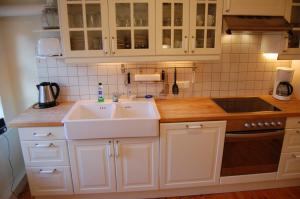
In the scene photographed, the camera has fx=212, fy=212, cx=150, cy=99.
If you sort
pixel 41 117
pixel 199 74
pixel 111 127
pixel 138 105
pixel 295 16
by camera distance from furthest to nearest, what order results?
pixel 199 74
pixel 138 105
pixel 295 16
pixel 41 117
pixel 111 127

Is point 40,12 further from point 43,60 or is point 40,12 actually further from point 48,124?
point 48,124

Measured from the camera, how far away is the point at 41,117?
180 centimetres

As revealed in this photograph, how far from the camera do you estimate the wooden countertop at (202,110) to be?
179cm

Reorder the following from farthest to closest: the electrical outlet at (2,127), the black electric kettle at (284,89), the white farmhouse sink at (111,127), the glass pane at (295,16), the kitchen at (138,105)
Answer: the black electric kettle at (284,89) → the glass pane at (295,16) → the electrical outlet at (2,127) → the kitchen at (138,105) → the white farmhouse sink at (111,127)

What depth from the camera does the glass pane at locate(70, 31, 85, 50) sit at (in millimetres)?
1839

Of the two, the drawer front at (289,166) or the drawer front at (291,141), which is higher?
the drawer front at (291,141)

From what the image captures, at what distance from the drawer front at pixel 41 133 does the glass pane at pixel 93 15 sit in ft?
3.00

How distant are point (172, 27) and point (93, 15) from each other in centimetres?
69

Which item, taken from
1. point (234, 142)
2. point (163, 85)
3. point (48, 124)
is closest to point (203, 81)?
point (163, 85)

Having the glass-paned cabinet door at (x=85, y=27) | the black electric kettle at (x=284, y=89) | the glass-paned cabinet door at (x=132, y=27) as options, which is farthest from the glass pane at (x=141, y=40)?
the black electric kettle at (x=284, y=89)

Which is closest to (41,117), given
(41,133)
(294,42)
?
(41,133)

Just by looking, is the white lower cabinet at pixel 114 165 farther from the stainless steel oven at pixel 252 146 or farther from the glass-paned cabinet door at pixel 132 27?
the glass-paned cabinet door at pixel 132 27

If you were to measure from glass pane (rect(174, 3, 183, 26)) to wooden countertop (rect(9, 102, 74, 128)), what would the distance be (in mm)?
1279

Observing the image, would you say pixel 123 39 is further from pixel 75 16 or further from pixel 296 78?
pixel 296 78
